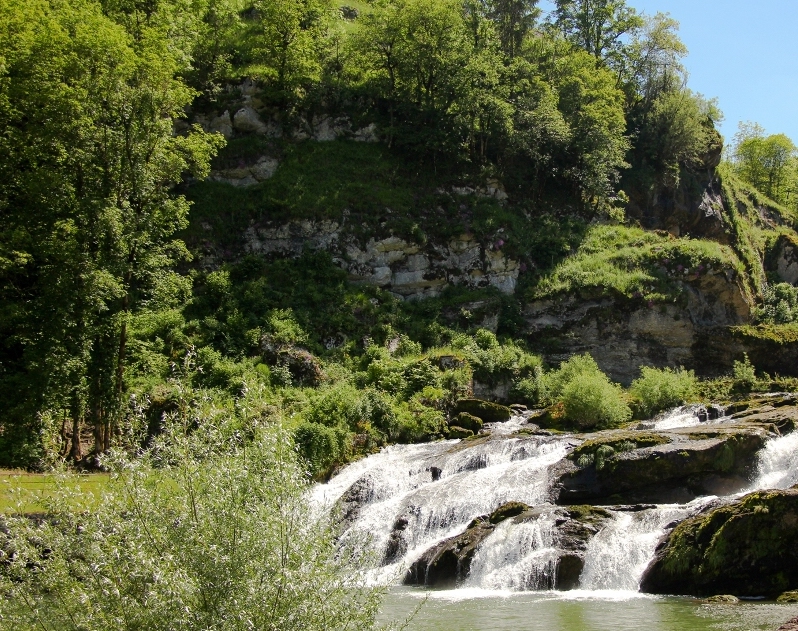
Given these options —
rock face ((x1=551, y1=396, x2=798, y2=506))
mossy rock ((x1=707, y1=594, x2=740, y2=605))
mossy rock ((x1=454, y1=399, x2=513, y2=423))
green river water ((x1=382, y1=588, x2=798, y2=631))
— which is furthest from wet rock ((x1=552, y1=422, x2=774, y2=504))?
mossy rock ((x1=454, y1=399, x2=513, y2=423))

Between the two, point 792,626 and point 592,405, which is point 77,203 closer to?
point 592,405

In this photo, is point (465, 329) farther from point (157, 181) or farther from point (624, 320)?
point (157, 181)

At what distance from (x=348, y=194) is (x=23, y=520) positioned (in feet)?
114

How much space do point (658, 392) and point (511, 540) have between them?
13665mm

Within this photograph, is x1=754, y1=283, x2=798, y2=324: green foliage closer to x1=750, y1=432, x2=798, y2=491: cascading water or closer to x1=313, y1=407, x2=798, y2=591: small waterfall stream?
x1=313, y1=407, x2=798, y2=591: small waterfall stream

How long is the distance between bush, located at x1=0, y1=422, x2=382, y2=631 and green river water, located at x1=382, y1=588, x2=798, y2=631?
7.00 m

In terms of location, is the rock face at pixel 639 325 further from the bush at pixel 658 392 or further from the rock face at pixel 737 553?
the rock face at pixel 737 553

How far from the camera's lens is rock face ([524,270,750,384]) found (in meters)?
36.4

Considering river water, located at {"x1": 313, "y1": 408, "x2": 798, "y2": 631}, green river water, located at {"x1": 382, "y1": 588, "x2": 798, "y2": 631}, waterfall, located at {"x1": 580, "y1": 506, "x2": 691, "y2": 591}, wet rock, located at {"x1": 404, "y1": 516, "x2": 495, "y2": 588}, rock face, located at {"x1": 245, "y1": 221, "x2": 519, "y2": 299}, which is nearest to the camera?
green river water, located at {"x1": 382, "y1": 588, "x2": 798, "y2": 631}

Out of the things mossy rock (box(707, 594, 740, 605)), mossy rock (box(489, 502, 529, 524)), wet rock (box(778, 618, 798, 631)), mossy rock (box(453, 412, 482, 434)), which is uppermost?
mossy rock (box(453, 412, 482, 434))

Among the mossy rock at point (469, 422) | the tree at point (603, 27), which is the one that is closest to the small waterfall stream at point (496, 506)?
the mossy rock at point (469, 422)

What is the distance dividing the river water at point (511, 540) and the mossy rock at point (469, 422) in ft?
9.09

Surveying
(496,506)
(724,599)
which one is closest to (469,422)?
(496,506)

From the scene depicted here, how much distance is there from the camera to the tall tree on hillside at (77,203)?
2138 centimetres
